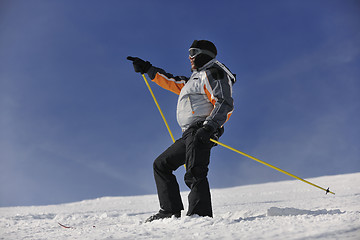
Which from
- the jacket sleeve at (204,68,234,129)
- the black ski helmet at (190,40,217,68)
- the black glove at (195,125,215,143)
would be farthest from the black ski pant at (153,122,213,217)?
the black ski helmet at (190,40,217,68)

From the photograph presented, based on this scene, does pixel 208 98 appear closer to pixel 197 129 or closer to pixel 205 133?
pixel 197 129

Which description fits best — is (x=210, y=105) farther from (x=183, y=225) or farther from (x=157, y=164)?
(x=183, y=225)

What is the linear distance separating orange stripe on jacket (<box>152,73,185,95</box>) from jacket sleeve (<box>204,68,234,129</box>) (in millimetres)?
712

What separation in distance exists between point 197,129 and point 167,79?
3.13 ft

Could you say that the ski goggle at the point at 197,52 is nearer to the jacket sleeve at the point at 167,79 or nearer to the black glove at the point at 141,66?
the jacket sleeve at the point at 167,79

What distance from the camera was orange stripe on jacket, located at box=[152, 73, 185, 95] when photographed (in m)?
3.91

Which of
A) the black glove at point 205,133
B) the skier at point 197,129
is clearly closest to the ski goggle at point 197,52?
the skier at point 197,129

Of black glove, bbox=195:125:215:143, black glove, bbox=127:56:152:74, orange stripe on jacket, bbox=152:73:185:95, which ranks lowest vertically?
black glove, bbox=195:125:215:143

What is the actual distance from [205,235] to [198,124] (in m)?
1.32

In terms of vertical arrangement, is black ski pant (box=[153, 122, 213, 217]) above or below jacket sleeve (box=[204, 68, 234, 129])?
below

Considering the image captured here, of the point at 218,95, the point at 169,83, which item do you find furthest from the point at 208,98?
the point at 169,83

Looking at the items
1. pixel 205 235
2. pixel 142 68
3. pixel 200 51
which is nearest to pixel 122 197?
pixel 142 68

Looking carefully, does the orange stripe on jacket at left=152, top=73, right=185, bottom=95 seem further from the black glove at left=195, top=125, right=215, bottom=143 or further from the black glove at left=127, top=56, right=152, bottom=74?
the black glove at left=195, top=125, right=215, bottom=143

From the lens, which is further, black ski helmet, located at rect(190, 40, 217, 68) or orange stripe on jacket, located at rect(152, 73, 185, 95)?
orange stripe on jacket, located at rect(152, 73, 185, 95)
